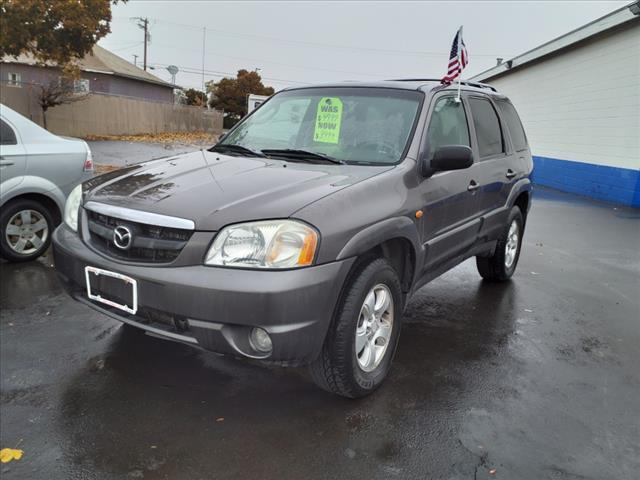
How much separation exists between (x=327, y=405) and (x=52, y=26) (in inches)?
747

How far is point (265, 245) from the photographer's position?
8.39 ft

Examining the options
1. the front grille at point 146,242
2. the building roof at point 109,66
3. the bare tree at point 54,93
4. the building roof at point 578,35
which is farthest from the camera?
the building roof at point 109,66

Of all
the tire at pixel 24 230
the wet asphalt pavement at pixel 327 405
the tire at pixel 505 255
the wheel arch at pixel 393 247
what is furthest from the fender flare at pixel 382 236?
the tire at pixel 24 230

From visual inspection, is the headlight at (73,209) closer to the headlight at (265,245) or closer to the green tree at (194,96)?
the headlight at (265,245)

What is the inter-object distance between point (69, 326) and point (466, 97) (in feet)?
11.9

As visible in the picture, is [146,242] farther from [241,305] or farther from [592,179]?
[592,179]

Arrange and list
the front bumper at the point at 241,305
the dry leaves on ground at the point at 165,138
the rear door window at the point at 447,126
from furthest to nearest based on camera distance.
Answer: the dry leaves on ground at the point at 165,138 → the rear door window at the point at 447,126 → the front bumper at the point at 241,305

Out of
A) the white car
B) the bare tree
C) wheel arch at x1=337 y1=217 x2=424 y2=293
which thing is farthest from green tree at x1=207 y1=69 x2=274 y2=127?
wheel arch at x1=337 y1=217 x2=424 y2=293

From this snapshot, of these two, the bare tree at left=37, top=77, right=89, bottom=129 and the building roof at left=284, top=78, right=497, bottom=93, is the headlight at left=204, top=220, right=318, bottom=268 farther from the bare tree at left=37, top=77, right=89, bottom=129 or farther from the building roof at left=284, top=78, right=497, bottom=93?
the bare tree at left=37, top=77, right=89, bottom=129

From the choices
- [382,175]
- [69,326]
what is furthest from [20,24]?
[382,175]

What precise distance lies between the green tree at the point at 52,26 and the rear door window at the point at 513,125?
54.4 feet

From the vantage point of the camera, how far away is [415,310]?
15.5ft

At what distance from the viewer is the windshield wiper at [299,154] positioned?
350 centimetres

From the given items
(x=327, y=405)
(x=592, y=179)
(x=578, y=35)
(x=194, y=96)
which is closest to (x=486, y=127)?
(x=327, y=405)
